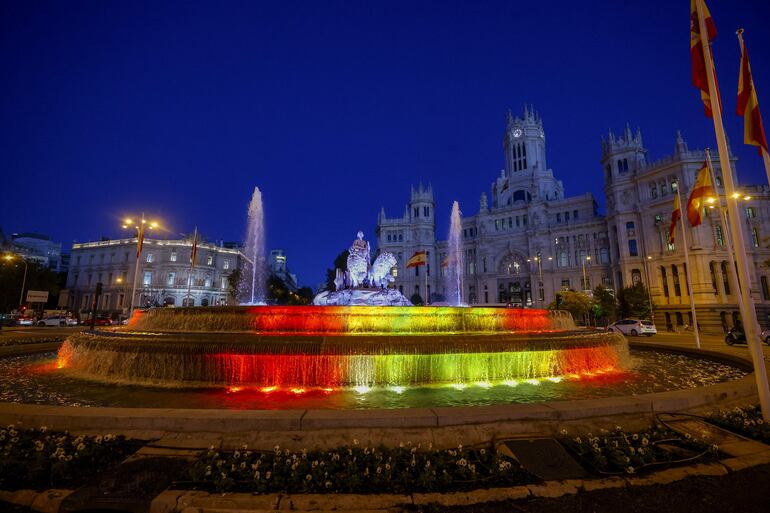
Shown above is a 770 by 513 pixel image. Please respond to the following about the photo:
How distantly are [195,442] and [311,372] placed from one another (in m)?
4.64

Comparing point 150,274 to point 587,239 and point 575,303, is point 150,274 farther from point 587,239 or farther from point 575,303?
point 587,239

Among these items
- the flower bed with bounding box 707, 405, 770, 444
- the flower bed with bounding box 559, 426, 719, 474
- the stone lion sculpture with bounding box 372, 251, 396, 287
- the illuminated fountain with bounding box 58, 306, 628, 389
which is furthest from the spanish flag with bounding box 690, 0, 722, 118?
the stone lion sculpture with bounding box 372, 251, 396, 287

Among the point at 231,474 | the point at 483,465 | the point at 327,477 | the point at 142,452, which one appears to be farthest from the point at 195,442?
the point at 483,465

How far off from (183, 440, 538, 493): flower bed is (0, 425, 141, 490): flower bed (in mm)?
1340

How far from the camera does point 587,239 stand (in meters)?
70.2

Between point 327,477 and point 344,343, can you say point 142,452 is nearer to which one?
point 327,477

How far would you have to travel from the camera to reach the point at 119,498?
12.2 ft

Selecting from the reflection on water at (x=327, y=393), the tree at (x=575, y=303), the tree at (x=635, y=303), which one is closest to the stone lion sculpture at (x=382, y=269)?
the reflection on water at (x=327, y=393)

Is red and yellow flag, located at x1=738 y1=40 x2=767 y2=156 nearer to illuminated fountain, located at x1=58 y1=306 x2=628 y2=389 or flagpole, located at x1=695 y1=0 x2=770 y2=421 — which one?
flagpole, located at x1=695 y1=0 x2=770 y2=421

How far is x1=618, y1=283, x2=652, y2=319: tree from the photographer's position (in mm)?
44969

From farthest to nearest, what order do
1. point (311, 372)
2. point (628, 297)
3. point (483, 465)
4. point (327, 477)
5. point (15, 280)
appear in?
point (15, 280)
point (628, 297)
point (311, 372)
point (483, 465)
point (327, 477)

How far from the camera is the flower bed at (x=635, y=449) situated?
452cm

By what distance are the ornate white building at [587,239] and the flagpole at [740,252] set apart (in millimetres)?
35134

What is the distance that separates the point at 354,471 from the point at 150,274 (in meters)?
84.2
